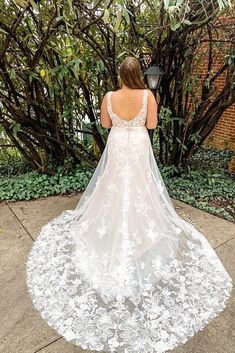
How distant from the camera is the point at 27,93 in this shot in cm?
326

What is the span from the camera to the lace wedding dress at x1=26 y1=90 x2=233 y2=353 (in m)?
1.63

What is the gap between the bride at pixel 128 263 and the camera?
1.63 m

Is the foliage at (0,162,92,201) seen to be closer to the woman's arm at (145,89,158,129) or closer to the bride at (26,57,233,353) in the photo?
the bride at (26,57,233,353)

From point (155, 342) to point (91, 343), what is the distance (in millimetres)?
398

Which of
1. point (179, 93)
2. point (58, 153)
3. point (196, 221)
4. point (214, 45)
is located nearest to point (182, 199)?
point (196, 221)

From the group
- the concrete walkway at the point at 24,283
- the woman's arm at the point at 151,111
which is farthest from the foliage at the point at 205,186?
the woman's arm at the point at 151,111

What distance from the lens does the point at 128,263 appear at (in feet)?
6.48

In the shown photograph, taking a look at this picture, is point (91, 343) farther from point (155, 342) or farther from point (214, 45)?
point (214, 45)

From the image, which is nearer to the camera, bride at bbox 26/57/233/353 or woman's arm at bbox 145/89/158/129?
bride at bbox 26/57/233/353

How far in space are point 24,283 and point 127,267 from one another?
855 mm

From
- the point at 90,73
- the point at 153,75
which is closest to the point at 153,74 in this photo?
the point at 153,75

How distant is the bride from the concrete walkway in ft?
0.19

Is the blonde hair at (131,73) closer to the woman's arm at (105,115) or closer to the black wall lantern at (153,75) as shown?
the woman's arm at (105,115)

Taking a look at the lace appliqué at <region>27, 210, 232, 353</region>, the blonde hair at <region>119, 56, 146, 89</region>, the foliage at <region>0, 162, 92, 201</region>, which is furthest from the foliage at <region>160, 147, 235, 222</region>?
the blonde hair at <region>119, 56, 146, 89</region>
